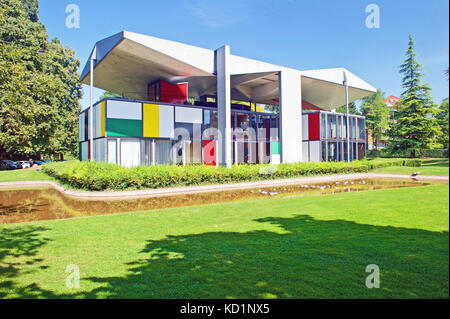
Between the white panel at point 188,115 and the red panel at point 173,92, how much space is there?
3.05 meters

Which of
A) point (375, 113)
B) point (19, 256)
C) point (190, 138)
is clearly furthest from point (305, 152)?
point (19, 256)

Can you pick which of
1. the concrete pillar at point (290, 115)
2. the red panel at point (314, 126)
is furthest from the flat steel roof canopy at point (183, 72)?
the red panel at point (314, 126)

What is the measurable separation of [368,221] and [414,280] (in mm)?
3555

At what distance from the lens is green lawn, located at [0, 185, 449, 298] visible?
3504 millimetres

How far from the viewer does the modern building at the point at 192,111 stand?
70.8ft

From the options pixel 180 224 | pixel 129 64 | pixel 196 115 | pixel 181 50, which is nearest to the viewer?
pixel 180 224

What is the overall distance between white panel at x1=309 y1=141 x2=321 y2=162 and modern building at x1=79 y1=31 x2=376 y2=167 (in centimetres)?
11

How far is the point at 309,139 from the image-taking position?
3375 centimetres

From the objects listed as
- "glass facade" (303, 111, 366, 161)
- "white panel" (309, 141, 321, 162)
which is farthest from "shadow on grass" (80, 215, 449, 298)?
"glass facade" (303, 111, 366, 161)

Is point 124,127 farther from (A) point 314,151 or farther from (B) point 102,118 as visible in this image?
(A) point 314,151

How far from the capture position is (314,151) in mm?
33406

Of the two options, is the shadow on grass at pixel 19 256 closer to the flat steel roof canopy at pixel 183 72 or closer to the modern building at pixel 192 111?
the modern building at pixel 192 111
